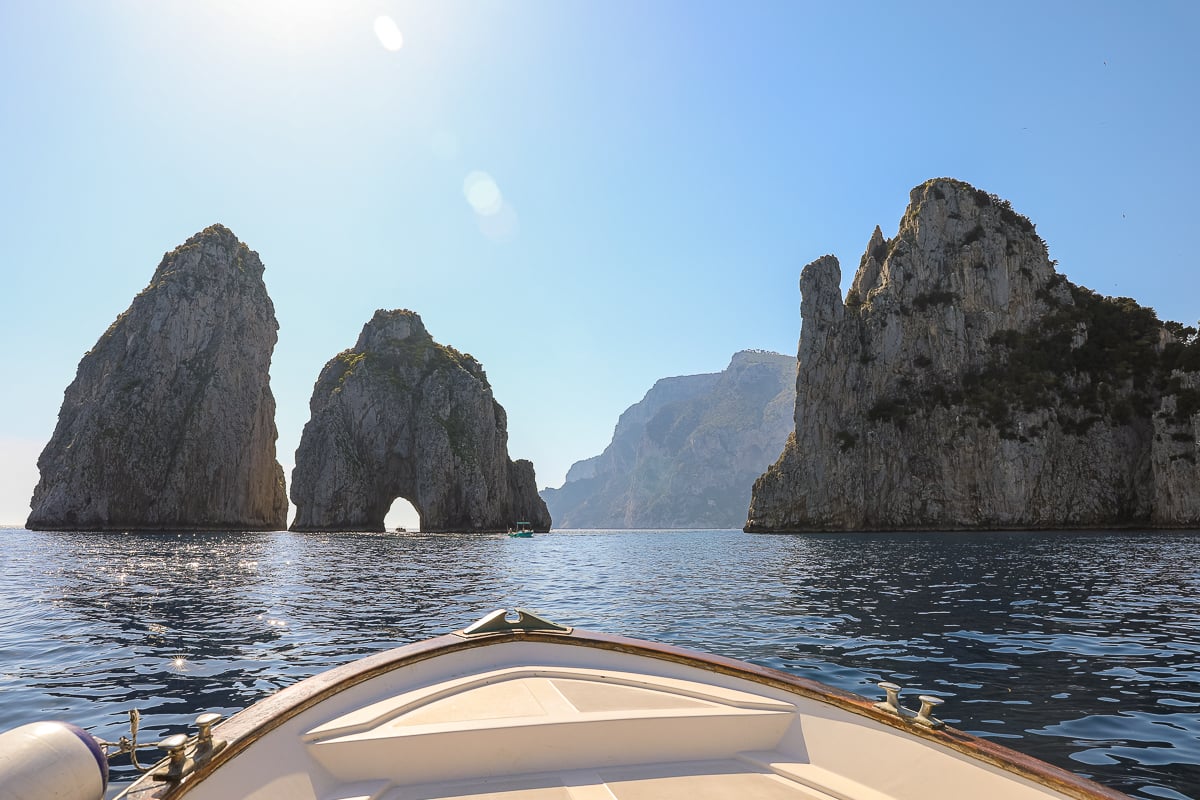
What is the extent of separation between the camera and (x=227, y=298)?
100375 mm

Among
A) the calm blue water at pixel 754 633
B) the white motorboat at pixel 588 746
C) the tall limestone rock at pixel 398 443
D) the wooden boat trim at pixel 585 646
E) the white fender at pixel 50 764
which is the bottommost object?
the calm blue water at pixel 754 633

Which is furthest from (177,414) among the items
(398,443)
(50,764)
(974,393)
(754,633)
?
(974,393)

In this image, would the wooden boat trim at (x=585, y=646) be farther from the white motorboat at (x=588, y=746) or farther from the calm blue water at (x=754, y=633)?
the calm blue water at (x=754, y=633)

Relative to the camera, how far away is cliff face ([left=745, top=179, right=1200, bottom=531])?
7631 cm

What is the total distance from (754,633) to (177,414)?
107 meters

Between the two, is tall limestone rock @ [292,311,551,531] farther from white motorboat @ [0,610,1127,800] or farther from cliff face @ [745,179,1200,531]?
white motorboat @ [0,610,1127,800]

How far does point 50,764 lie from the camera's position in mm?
2611

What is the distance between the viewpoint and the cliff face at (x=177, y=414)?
86.4 m

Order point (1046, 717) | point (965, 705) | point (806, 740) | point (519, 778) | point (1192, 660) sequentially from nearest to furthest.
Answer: point (519, 778)
point (806, 740)
point (1046, 717)
point (965, 705)
point (1192, 660)

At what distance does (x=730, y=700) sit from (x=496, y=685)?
1.89 metres

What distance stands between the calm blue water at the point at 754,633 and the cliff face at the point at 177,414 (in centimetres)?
7505

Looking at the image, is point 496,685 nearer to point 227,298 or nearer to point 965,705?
point 965,705

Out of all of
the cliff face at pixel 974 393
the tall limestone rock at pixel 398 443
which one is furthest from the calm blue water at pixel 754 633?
the tall limestone rock at pixel 398 443

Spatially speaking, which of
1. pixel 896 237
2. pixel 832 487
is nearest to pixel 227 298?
pixel 832 487
